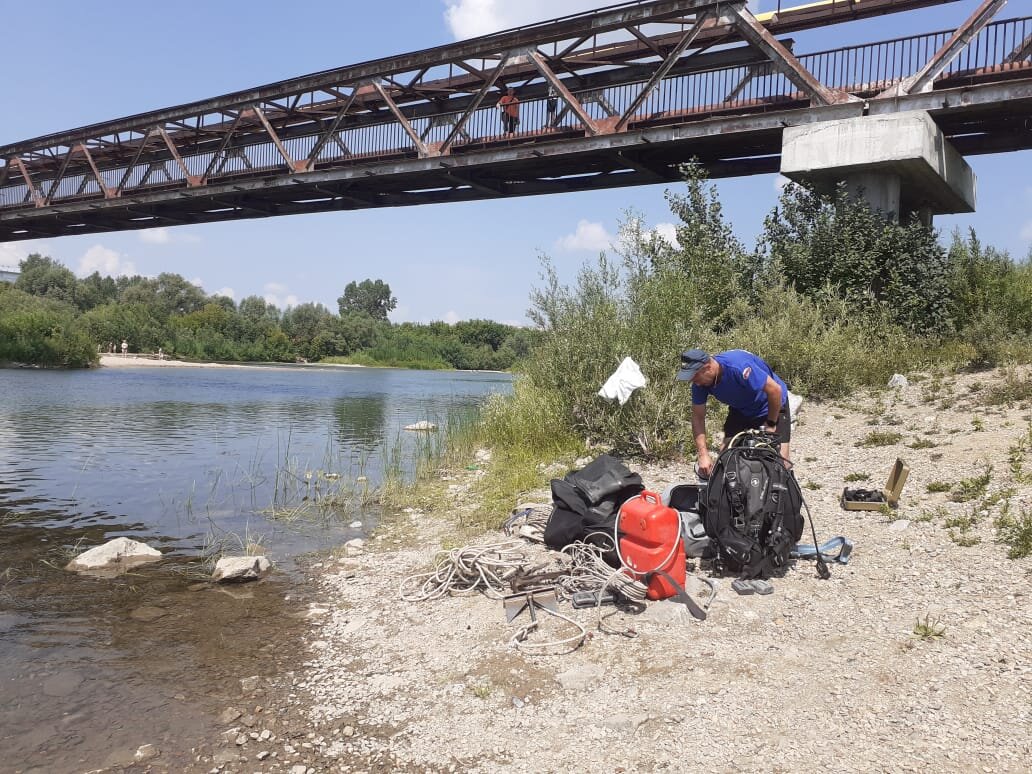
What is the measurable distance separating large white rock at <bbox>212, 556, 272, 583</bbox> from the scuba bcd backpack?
15.2ft

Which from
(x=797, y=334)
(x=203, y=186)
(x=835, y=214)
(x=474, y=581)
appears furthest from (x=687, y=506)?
→ (x=203, y=186)

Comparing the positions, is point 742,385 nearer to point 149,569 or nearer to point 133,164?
point 149,569

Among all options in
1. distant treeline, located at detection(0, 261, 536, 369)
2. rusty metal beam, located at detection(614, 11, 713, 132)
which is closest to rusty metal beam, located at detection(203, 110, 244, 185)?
rusty metal beam, located at detection(614, 11, 713, 132)

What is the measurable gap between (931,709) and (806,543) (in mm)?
2488

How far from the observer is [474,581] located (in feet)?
19.7

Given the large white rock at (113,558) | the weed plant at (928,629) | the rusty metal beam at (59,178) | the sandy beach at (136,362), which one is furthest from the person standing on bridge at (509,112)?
the sandy beach at (136,362)

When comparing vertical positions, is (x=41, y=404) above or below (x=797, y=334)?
below

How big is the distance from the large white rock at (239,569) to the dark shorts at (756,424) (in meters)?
4.90

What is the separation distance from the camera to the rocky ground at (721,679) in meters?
3.57

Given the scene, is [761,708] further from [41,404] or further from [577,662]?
[41,404]

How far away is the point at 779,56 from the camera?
15.2 m

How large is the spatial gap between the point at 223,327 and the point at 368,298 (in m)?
61.6

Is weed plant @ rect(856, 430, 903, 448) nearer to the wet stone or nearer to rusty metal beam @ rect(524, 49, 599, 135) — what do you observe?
the wet stone

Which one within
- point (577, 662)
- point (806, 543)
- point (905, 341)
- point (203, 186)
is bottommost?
point (577, 662)
